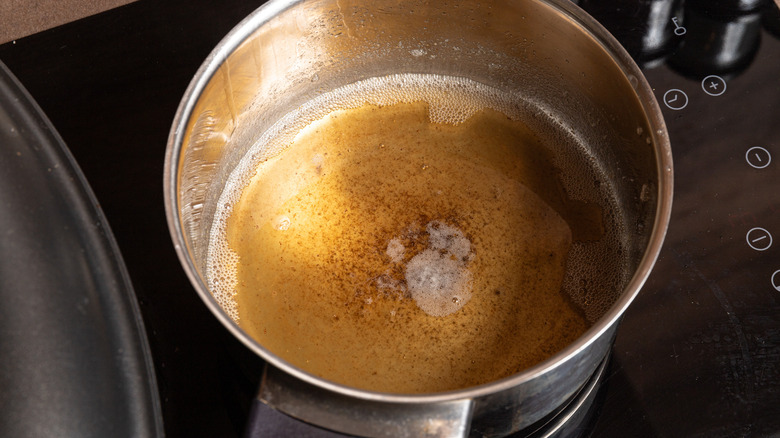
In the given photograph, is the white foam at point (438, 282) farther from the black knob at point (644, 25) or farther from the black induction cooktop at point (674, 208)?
the black knob at point (644, 25)

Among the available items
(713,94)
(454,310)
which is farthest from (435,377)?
(713,94)

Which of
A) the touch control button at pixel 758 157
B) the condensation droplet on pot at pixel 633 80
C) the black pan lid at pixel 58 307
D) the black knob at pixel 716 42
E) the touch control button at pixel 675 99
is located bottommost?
the touch control button at pixel 758 157

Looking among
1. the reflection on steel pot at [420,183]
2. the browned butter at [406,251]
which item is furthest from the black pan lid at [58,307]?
the browned butter at [406,251]

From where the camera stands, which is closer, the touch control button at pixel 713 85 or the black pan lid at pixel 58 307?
the black pan lid at pixel 58 307

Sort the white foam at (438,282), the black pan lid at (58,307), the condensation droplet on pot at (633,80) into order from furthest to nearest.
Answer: the white foam at (438,282)
the condensation droplet on pot at (633,80)
the black pan lid at (58,307)

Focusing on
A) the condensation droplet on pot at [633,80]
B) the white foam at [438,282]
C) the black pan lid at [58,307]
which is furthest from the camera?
the white foam at [438,282]

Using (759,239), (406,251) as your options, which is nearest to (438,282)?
(406,251)
